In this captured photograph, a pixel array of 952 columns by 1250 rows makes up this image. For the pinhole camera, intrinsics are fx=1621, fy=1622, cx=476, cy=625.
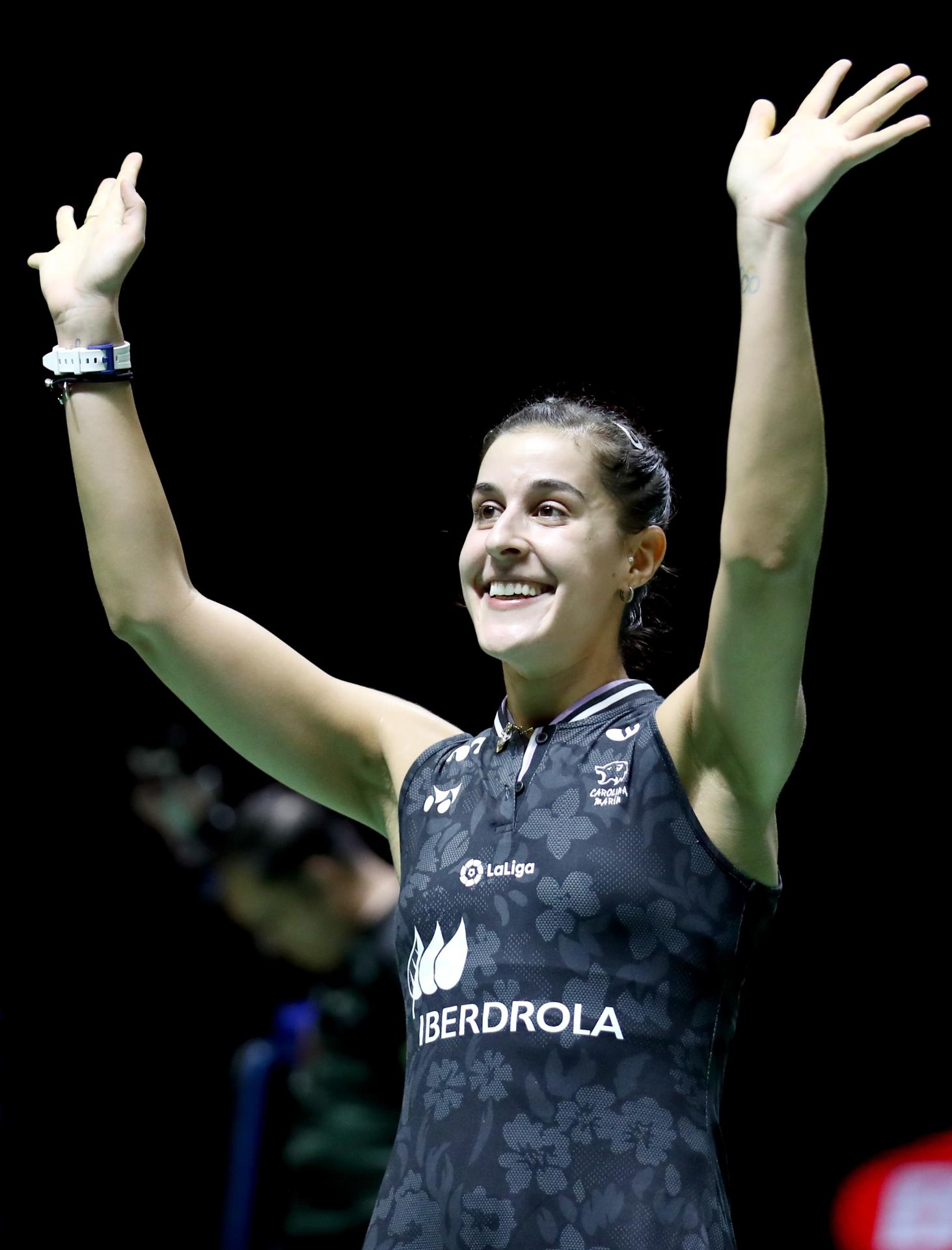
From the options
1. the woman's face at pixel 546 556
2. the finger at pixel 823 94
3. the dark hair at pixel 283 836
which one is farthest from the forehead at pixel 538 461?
the dark hair at pixel 283 836

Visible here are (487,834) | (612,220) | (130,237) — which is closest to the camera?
(487,834)

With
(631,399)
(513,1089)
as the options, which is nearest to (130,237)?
(513,1089)

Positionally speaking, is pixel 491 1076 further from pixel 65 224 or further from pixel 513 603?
pixel 65 224

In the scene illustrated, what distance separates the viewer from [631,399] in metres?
3.42

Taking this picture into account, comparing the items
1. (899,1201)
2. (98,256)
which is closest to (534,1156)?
(98,256)

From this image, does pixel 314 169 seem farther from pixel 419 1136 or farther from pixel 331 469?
pixel 419 1136

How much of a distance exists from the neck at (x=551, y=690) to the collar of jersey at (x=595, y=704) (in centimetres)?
1

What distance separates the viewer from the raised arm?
1.83m

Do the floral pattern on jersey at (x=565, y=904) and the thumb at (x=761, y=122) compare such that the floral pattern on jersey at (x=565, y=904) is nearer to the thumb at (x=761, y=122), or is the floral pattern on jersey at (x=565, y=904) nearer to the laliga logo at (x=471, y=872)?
the laliga logo at (x=471, y=872)

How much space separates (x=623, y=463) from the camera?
5.90ft

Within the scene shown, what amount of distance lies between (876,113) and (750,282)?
0.68 feet

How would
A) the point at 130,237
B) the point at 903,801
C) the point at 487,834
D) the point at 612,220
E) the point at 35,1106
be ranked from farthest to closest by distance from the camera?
the point at 35,1106
the point at 612,220
the point at 903,801
the point at 130,237
the point at 487,834

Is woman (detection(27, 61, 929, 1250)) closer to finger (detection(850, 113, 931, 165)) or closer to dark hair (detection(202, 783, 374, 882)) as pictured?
finger (detection(850, 113, 931, 165))

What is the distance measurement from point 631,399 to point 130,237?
5.59 feet
